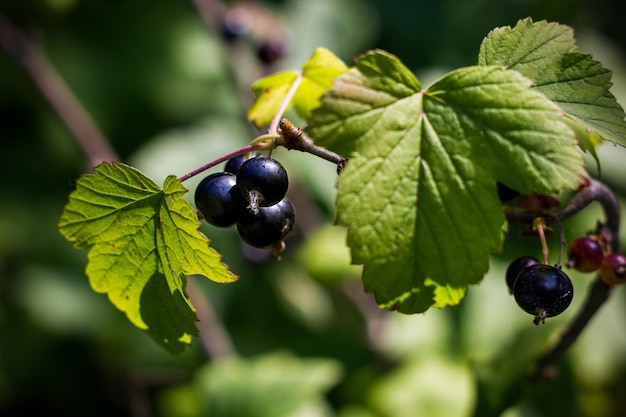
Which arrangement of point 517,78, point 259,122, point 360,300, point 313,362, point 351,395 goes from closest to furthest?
point 517,78, point 259,122, point 313,362, point 351,395, point 360,300

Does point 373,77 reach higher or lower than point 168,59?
higher

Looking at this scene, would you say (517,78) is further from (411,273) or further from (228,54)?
(228,54)

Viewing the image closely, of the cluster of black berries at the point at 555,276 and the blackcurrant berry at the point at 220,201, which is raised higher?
the cluster of black berries at the point at 555,276

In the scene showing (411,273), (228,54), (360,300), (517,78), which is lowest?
(360,300)

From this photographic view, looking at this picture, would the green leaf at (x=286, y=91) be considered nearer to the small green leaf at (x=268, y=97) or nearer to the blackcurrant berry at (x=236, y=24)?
the small green leaf at (x=268, y=97)

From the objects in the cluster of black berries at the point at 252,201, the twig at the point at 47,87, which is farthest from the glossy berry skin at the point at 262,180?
the twig at the point at 47,87

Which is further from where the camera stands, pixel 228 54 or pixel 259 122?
pixel 228 54

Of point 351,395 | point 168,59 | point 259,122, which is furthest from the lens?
point 168,59

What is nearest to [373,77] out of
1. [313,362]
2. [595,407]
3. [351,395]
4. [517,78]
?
[517,78]
